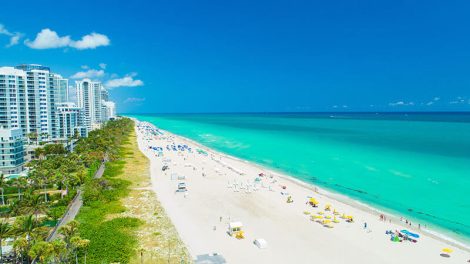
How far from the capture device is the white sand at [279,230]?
→ 78.9ft

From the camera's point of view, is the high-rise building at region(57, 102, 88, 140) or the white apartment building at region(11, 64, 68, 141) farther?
the high-rise building at region(57, 102, 88, 140)

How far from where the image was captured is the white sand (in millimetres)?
24047

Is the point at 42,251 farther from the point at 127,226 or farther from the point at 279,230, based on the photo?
the point at 279,230

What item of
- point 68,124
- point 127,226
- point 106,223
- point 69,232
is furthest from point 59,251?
point 68,124

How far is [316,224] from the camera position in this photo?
100 feet

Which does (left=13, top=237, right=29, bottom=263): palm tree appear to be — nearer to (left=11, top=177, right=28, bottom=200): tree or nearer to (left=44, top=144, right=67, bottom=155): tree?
(left=11, top=177, right=28, bottom=200): tree

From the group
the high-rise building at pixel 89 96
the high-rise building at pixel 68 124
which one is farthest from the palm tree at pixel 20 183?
the high-rise building at pixel 89 96

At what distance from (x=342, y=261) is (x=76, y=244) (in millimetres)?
18111

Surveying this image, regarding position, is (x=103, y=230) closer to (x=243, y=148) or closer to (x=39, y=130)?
(x=243, y=148)

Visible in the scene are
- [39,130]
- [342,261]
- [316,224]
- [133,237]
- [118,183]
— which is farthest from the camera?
[39,130]

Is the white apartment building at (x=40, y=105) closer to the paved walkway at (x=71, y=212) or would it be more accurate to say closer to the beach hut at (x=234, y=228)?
Answer: the paved walkway at (x=71, y=212)

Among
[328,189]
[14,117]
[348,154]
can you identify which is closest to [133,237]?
[328,189]

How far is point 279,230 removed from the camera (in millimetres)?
28781

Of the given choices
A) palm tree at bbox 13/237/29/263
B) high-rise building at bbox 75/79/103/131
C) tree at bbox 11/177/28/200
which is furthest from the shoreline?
high-rise building at bbox 75/79/103/131
